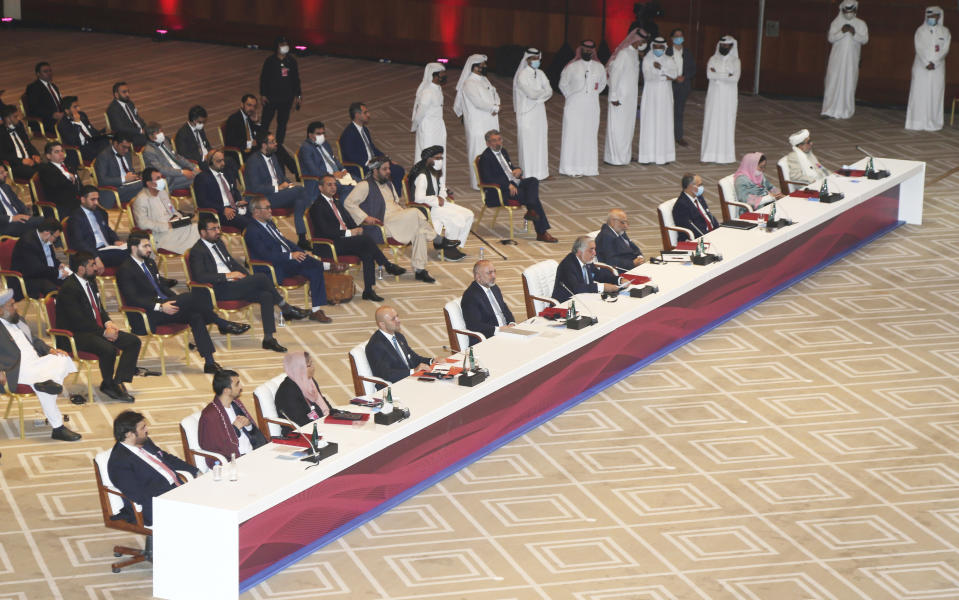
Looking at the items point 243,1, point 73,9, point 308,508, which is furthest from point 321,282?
point 73,9

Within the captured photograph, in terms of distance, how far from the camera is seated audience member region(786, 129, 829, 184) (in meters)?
14.1

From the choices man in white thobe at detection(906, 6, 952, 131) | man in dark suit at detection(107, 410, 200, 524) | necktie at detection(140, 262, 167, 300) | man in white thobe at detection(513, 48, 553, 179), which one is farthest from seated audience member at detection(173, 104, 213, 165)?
man in white thobe at detection(906, 6, 952, 131)

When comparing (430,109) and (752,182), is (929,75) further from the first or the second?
(430,109)

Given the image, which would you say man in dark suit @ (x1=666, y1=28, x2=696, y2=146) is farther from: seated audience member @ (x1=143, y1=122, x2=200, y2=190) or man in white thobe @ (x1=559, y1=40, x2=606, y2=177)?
seated audience member @ (x1=143, y1=122, x2=200, y2=190)

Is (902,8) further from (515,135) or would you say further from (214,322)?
(214,322)

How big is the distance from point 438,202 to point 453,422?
447 cm

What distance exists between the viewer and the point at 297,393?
8.44 m

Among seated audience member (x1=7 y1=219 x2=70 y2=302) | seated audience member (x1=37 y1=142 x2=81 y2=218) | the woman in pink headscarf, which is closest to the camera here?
seated audience member (x1=7 y1=219 x2=70 y2=302)

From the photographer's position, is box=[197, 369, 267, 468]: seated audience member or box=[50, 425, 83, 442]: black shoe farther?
box=[50, 425, 83, 442]: black shoe

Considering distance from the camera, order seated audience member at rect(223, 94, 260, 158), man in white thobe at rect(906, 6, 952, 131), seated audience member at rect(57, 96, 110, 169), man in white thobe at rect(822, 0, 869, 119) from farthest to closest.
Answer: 1. man in white thobe at rect(822, 0, 869, 119)
2. man in white thobe at rect(906, 6, 952, 131)
3. seated audience member at rect(57, 96, 110, 169)
4. seated audience member at rect(223, 94, 260, 158)

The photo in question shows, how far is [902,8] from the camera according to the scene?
19.4 meters

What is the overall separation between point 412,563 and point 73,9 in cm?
1896

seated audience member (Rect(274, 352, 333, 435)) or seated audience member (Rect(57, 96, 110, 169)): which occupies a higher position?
seated audience member (Rect(57, 96, 110, 169))

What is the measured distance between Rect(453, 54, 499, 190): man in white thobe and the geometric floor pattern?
73.7 inches
